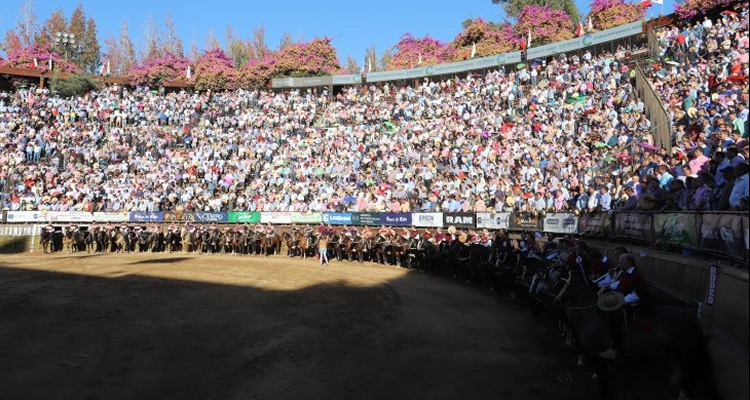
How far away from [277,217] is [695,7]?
2445cm

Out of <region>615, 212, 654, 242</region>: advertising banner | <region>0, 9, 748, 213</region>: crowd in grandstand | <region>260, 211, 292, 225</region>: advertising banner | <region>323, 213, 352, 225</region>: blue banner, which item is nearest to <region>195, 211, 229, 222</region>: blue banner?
<region>0, 9, 748, 213</region>: crowd in grandstand

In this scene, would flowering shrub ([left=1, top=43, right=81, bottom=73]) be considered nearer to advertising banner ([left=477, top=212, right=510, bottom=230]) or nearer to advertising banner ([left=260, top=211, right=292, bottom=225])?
advertising banner ([left=260, top=211, right=292, bottom=225])

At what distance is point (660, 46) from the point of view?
28.6m

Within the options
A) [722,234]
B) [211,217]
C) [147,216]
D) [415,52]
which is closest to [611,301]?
[722,234]

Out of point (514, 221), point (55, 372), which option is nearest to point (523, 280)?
point (514, 221)

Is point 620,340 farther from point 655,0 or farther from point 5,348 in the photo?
point 655,0

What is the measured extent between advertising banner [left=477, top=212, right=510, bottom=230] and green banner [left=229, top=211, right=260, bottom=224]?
1401 centimetres

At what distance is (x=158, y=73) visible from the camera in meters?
52.7

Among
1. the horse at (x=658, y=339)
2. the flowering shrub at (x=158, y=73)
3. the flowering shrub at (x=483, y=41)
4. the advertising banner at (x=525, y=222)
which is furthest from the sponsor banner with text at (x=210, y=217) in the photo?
the horse at (x=658, y=339)

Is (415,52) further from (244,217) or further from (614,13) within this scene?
(244,217)

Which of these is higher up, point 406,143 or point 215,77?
point 215,77

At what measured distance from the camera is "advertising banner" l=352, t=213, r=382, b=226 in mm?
29431

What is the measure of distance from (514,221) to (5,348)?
57.0ft

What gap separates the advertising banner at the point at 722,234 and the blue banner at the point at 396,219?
1890 centimetres
